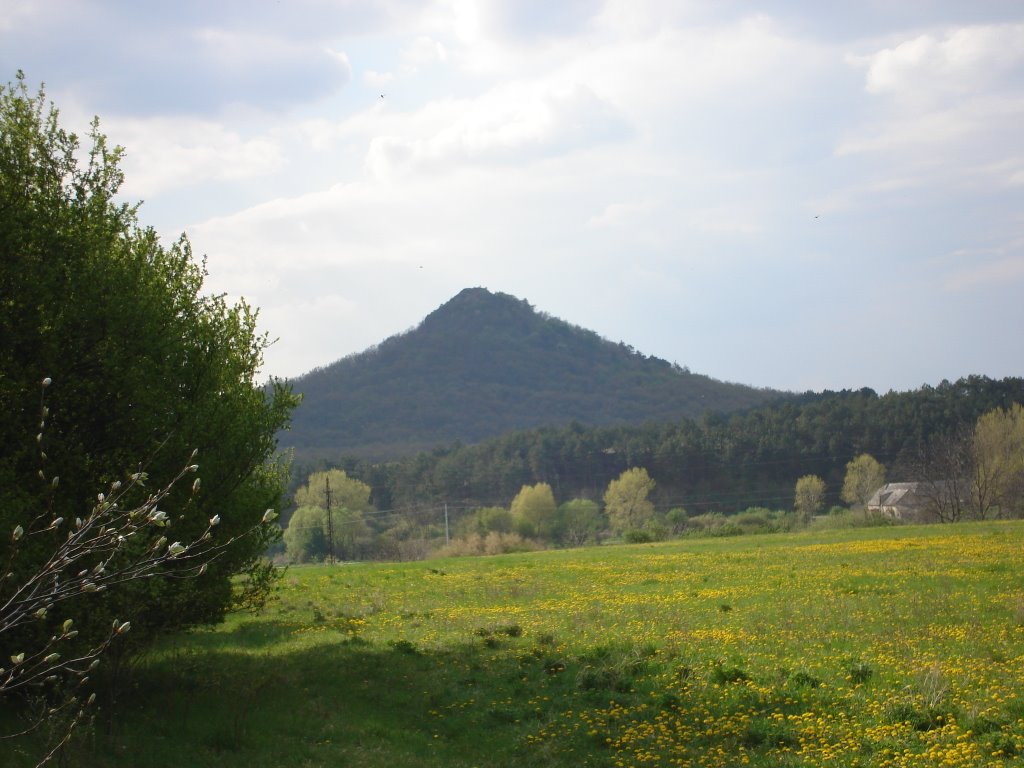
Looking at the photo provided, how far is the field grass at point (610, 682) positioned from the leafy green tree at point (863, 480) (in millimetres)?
85062

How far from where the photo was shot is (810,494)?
109500 mm

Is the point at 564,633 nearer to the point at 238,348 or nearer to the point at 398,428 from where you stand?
the point at 238,348

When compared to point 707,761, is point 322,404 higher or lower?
higher

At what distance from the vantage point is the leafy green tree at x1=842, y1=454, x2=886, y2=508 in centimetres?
10876

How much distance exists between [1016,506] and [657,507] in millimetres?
51891

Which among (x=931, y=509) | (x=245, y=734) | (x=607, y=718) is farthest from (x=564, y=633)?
(x=931, y=509)

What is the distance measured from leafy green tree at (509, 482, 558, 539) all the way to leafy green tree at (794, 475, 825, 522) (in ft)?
98.0

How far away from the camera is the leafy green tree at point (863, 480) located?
108756 millimetres

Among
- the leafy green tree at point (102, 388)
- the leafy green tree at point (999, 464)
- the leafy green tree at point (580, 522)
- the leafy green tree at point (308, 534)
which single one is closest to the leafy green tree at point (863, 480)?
the leafy green tree at point (999, 464)

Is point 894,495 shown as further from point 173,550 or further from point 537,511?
Result: point 173,550

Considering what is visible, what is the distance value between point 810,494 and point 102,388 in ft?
342

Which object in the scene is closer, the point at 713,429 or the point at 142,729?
the point at 142,729

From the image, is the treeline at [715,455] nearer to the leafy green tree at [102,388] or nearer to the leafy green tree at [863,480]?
the leafy green tree at [863,480]

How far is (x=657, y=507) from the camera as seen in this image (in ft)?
403
